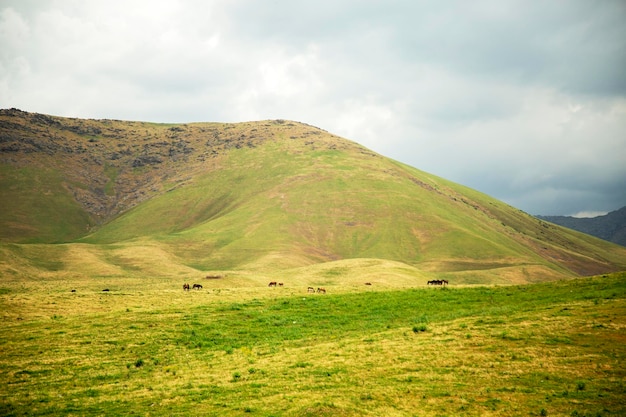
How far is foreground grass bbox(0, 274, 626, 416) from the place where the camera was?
68.5ft

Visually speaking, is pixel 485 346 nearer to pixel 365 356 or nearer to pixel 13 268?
Answer: pixel 365 356

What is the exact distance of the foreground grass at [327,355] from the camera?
20875 millimetres

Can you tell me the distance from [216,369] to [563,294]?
3271 centimetres

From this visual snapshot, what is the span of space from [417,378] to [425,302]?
21.9m

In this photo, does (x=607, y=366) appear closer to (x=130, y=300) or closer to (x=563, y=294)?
(x=563, y=294)

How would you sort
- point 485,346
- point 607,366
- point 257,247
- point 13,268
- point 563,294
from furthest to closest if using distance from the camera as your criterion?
point 257,247 < point 13,268 < point 563,294 < point 485,346 < point 607,366

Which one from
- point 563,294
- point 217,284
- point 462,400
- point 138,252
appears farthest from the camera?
point 138,252

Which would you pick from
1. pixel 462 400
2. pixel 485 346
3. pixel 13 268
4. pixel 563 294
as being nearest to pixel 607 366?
pixel 485 346

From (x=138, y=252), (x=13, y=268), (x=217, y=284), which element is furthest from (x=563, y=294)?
(x=138, y=252)

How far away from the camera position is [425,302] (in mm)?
44500

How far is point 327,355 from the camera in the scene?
28703mm

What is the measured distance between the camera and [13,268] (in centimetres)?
9581

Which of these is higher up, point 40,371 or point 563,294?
point 563,294

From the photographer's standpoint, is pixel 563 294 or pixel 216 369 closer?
pixel 216 369
